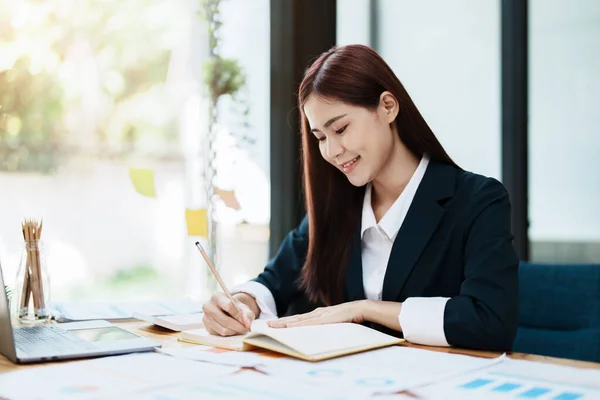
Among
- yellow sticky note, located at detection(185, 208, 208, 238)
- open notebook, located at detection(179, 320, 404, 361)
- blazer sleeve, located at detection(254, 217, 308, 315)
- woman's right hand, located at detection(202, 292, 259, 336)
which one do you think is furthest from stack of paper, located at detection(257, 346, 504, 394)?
yellow sticky note, located at detection(185, 208, 208, 238)

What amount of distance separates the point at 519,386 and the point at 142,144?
6.70 feet

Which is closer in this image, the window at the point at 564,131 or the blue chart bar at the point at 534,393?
the blue chart bar at the point at 534,393

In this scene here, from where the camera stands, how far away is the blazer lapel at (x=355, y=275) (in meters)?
1.63

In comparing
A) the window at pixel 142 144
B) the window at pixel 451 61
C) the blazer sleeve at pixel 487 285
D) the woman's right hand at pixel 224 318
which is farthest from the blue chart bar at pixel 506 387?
the window at pixel 451 61

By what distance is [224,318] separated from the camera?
1.32 m

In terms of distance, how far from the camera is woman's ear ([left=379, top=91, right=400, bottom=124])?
5.30ft

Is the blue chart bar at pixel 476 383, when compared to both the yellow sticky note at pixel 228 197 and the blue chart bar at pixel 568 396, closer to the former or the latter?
the blue chart bar at pixel 568 396

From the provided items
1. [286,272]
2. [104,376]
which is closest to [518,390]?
[104,376]

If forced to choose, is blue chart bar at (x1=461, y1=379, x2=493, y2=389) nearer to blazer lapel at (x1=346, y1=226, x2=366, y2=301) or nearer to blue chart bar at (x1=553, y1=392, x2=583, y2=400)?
blue chart bar at (x1=553, y1=392, x2=583, y2=400)

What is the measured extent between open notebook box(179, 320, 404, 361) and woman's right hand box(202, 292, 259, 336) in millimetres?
47

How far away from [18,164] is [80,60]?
499 millimetres

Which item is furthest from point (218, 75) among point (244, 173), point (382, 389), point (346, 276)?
point (382, 389)

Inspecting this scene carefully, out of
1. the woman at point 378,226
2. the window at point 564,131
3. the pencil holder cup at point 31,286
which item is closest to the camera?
the woman at point 378,226

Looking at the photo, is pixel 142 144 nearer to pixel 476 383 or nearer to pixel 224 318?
pixel 224 318
